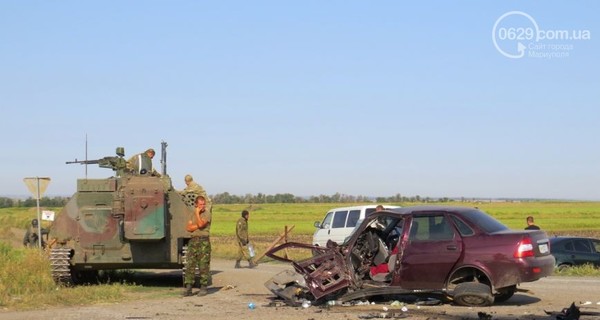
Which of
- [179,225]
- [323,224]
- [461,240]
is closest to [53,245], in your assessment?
[179,225]

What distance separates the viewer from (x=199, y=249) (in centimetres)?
1664

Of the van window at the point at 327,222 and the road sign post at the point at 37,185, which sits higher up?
the road sign post at the point at 37,185

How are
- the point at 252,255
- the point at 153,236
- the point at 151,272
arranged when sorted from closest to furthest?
the point at 153,236 < the point at 151,272 < the point at 252,255

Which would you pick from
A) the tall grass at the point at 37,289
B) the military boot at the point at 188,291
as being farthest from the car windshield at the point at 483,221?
the tall grass at the point at 37,289

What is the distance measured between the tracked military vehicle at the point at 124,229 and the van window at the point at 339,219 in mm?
9129

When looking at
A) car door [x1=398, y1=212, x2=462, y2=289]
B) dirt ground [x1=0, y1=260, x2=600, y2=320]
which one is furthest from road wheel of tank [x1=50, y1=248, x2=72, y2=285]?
car door [x1=398, y1=212, x2=462, y2=289]

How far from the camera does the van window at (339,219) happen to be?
89.1 ft

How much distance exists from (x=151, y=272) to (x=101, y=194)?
19.0ft

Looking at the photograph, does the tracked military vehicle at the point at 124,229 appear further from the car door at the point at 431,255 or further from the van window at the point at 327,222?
the van window at the point at 327,222

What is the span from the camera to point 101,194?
18.9m

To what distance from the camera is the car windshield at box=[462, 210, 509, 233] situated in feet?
44.1

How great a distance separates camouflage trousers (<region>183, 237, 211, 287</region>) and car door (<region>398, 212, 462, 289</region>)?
4564 mm

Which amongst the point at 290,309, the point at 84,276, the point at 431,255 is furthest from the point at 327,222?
the point at 431,255

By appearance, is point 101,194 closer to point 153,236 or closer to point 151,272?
point 153,236
